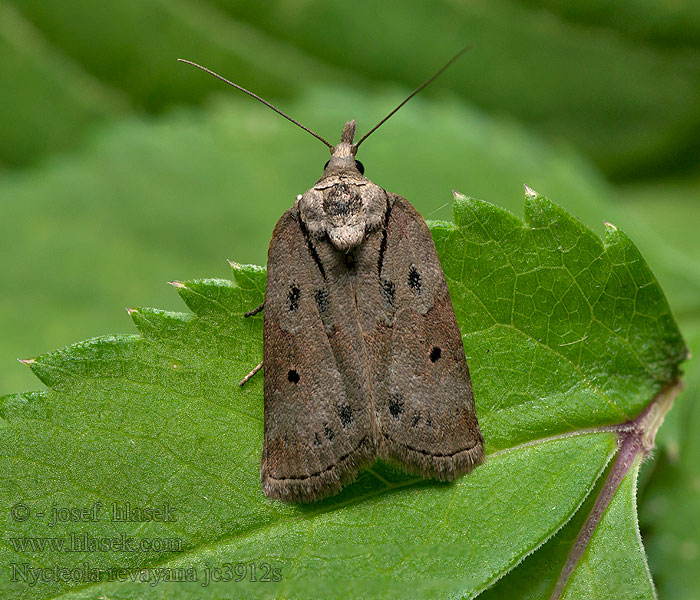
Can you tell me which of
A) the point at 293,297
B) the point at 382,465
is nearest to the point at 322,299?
the point at 293,297

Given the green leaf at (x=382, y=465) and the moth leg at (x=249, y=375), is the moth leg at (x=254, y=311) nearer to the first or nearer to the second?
the green leaf at (x=382, y=465)

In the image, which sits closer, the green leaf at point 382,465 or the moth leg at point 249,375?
the green leaf at point 382,465

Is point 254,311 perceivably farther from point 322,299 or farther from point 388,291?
point 388,291

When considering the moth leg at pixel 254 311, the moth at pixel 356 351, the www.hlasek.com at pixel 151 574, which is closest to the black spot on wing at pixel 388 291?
the moth at pixel 356 351

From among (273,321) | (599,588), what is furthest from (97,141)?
(599,588)

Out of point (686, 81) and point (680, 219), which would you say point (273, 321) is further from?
point (686, 81)

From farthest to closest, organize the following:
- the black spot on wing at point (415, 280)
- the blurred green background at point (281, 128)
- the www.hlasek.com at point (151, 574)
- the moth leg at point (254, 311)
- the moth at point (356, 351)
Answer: the blurred green background at point (281, 128) < the black spot on wing at point (415, 280) < the moth leg at point (254, 311) < the moth at point (356, 351) < the www.hlasek.com at point (151, 574)

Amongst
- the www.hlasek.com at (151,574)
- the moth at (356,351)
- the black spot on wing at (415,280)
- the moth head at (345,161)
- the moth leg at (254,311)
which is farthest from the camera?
the moth head at (345,161)
